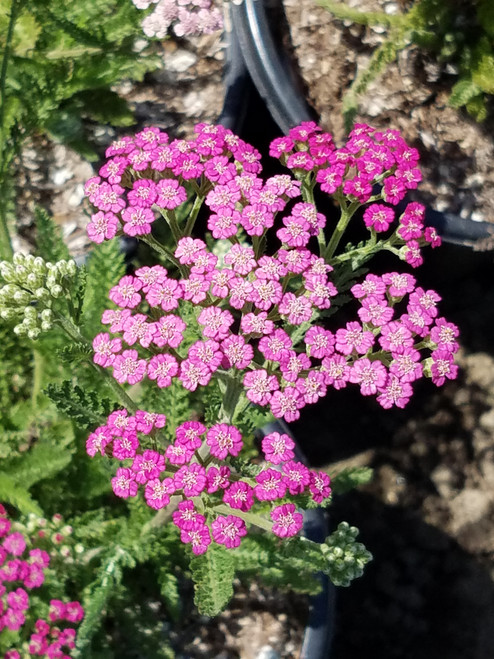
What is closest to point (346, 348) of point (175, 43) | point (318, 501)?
point (318, 501)

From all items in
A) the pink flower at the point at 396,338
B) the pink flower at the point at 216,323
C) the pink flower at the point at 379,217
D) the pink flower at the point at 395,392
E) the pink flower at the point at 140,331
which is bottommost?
the pink flower at the point at 395,392

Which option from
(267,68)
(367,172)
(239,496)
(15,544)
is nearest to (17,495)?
(15,544)

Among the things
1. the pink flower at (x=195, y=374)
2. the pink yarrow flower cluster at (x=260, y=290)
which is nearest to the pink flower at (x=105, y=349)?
the pink yarrow flower cluster at (x=260, y=290)

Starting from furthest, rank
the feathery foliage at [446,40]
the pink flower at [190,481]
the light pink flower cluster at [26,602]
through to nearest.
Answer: the feathery foliage at [446,40] < the light pink flower cluster at [26,602] < the pink flower at [190,481]

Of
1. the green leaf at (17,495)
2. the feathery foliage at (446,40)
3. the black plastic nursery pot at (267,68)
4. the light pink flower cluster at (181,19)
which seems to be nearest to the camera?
the green leaf at (17,495)

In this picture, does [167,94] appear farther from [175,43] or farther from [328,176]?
[328,176]

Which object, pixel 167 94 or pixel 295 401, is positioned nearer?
pixel 295 401

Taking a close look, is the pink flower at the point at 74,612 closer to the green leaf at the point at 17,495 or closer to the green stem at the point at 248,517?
the green leaf at the point at 17,495
